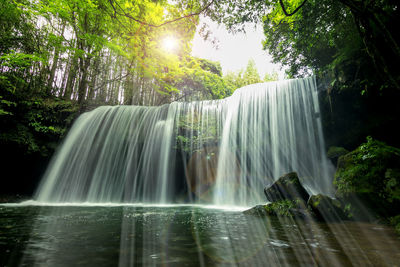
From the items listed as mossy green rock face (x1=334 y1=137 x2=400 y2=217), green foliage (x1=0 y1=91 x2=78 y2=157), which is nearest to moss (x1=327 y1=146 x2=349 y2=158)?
mossy green rock face (x1=334 y1=137 x2=400 y2=217)

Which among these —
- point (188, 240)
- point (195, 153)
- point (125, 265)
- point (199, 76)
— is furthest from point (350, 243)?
point (199, 76)

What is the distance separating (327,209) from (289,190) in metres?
1.08

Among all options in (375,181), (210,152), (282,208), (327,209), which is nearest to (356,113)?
(375,181)

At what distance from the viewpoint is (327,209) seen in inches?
159

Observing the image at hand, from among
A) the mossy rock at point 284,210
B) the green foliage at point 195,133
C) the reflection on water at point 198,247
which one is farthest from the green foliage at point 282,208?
the green foliage at point 195,133

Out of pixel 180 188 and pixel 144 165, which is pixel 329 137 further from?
pixel 144 165

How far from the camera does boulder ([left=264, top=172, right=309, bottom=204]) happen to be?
490 centimetres

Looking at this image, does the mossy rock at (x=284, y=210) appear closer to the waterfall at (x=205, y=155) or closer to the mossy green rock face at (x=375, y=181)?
the mossy green rock face at (x=375, y=181)

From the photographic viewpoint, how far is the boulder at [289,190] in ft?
16.1

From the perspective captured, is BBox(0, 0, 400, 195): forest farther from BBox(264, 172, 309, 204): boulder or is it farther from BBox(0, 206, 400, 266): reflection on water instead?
BBox(264, 172, 309, 204): boulder

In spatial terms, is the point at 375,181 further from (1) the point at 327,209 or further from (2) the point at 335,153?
(2) the point at 335,153

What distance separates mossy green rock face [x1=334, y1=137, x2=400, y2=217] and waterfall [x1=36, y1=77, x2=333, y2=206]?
12.3ft

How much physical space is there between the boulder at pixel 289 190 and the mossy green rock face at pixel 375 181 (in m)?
0.81

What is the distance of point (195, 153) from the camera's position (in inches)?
380
